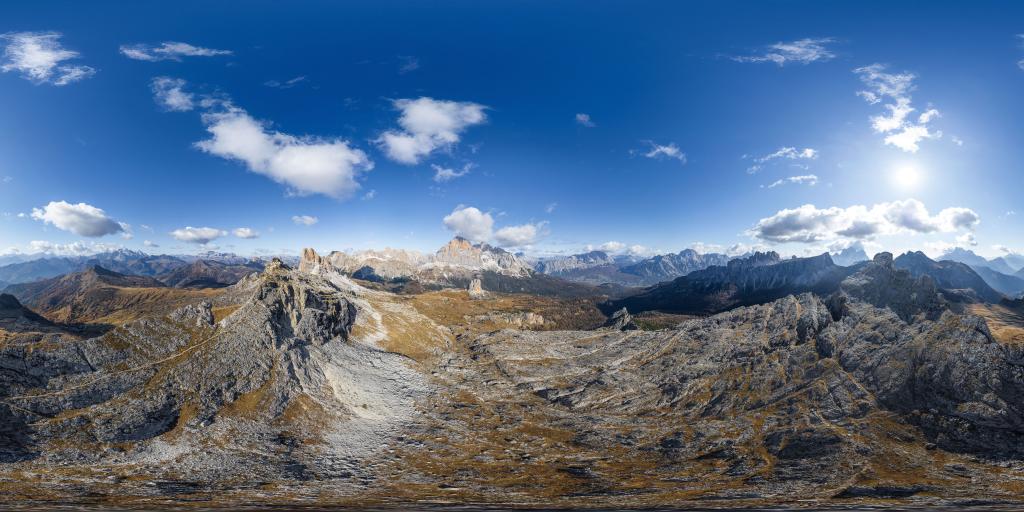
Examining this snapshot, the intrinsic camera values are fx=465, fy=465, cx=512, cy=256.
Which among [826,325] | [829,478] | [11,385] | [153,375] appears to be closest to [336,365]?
[153,375]

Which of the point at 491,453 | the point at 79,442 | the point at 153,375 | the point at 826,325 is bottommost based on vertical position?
the point at 491,453

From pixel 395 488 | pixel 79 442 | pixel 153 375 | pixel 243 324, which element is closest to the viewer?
pixel 395 488

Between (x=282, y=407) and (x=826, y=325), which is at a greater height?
(x=826, y=325)

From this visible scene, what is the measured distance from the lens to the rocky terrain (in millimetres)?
89625

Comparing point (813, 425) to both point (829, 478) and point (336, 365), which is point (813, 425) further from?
point (336, 365)

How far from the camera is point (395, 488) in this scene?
9281cm

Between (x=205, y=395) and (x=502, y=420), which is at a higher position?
(x=205, y=395)

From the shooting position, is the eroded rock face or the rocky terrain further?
the eroded rock face

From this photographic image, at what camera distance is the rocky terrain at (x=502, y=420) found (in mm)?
89625

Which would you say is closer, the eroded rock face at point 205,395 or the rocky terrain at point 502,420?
the rocky terrain at point 502,420

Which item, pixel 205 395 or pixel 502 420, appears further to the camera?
pixel 502 420

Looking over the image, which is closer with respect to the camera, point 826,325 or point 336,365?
point 336,365

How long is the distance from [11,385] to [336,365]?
2973 inches

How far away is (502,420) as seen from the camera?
14362cm
